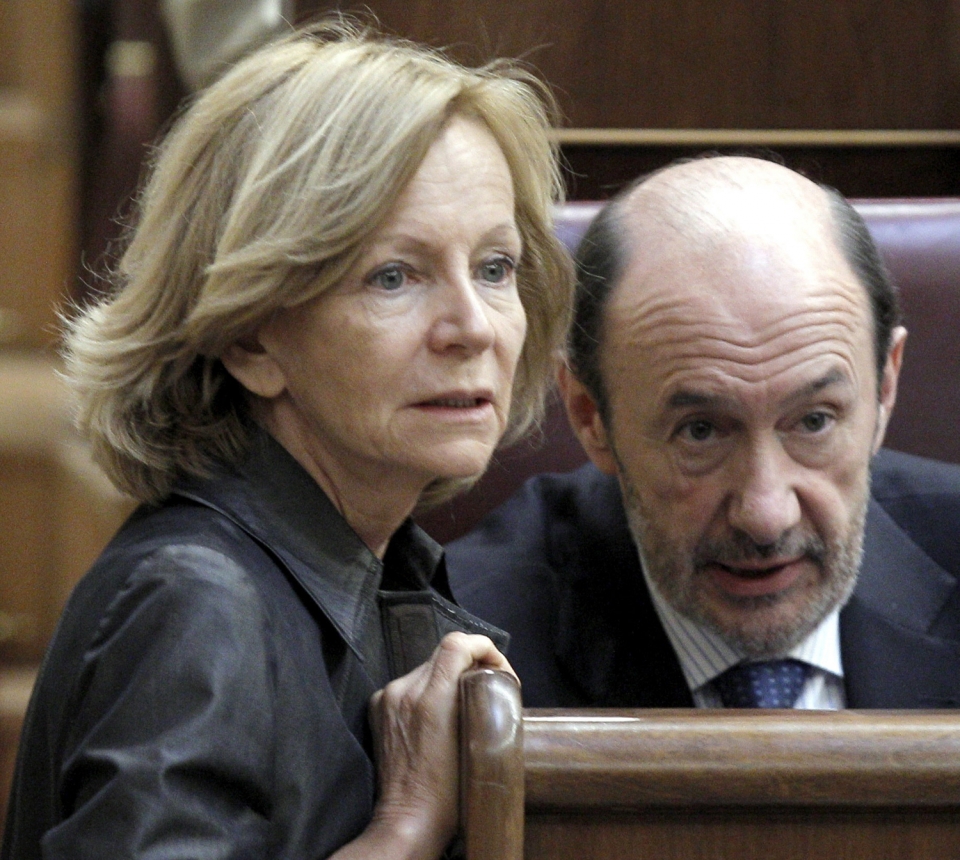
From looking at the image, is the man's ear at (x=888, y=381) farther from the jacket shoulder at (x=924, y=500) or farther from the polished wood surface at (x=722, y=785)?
the polished wood surface at (x=722, y=785)

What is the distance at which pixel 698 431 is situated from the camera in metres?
1.84

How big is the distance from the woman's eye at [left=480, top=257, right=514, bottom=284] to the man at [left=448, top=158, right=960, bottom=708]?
0.46m

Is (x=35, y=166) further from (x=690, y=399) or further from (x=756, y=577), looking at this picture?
(x=756, y=577)

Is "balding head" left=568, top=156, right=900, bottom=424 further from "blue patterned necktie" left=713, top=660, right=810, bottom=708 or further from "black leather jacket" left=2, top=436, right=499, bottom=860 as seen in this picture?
"black leather jacket" left=2, top=436, right=499, bottom=860

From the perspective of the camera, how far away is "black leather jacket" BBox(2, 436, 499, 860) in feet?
3.51

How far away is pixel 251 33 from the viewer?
2.31m

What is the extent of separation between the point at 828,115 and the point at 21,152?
1.37m

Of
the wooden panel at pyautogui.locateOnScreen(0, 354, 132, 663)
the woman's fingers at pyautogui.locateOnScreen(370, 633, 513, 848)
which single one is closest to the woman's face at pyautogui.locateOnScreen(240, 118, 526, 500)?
the woman's fingers at pyautogui.locateOnScreen(370, 633, 513, 848)

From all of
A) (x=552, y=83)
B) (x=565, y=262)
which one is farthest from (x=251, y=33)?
(x=565, y=262)

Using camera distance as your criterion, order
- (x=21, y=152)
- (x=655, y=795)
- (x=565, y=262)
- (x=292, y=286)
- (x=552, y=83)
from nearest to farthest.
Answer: (x=655, y=795) → (x=292, y=286) → (x=565, y=262) → (x=552, y=83) → (x=21, y=152)

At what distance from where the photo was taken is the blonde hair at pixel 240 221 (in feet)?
4.27

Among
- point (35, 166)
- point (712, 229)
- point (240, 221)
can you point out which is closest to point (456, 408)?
point (240, 221)

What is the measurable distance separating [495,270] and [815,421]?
0.55 meters

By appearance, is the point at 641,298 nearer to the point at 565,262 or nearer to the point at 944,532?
the point at 565,262
